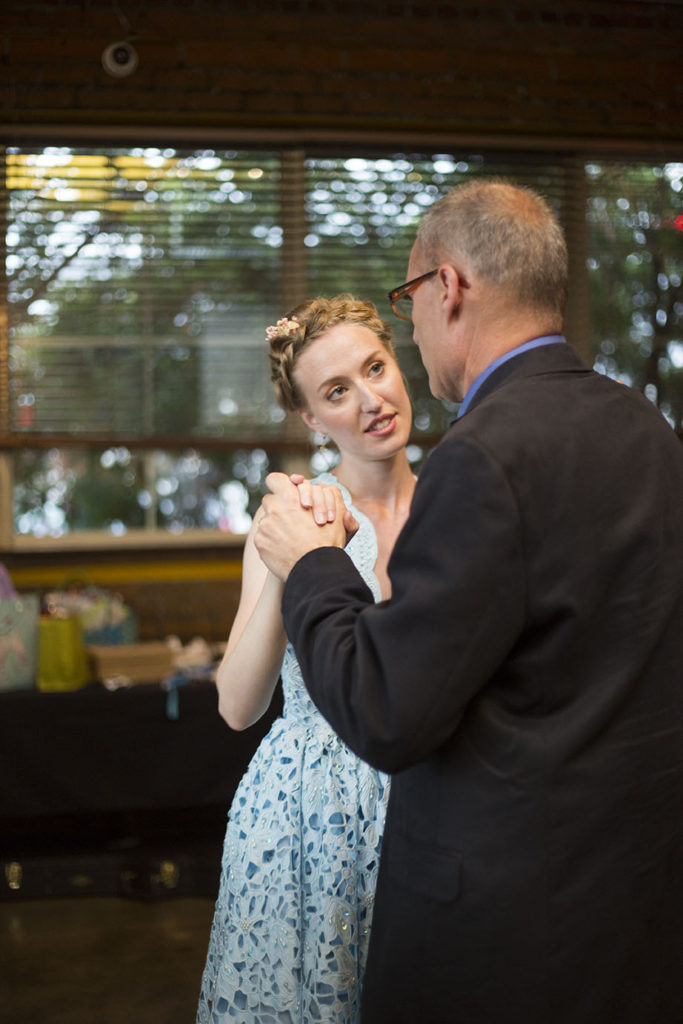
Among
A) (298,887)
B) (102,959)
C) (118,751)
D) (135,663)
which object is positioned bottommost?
(102,959)

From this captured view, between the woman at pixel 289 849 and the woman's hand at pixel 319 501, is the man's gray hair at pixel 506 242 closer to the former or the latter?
the woman's hand at pixel 319 501

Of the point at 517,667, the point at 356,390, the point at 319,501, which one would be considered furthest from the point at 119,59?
the point at 517,667

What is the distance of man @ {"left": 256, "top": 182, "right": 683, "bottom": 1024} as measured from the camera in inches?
40.9

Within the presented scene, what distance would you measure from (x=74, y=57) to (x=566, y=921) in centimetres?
443

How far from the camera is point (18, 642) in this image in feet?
12.6

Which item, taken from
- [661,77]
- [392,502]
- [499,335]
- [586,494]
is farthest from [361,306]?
[661,77]

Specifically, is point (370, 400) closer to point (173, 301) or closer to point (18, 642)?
point (18, 642)

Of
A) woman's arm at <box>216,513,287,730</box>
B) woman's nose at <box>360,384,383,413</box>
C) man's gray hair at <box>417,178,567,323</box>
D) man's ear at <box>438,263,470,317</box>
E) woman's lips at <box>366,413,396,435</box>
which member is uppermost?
man's gray hair at <box>417,178,567,323</box>

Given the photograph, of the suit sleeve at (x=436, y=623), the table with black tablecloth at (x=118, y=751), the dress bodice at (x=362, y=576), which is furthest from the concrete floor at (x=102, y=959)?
the suit sleeve at (x=436, y=623)

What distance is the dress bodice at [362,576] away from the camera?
5.92ft

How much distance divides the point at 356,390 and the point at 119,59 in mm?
3247

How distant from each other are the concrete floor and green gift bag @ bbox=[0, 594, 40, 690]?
31.5 inches

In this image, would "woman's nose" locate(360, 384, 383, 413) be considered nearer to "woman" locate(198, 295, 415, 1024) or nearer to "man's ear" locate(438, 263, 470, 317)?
"woman" locate(198, 295, 415, 1024)

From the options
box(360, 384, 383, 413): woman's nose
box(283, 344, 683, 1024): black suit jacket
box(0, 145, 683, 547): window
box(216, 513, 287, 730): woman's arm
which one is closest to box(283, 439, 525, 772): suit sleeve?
box(283, 344, 683, 1024): black suit jacket
